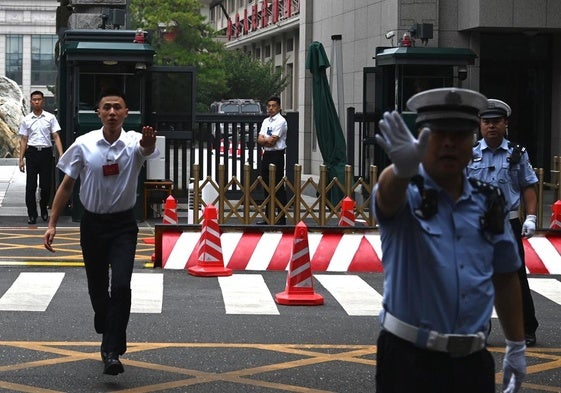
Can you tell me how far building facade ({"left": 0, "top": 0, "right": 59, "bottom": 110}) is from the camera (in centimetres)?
10762

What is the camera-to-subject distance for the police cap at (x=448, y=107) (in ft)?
16.7

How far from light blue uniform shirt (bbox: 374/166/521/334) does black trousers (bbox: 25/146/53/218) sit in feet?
51.7

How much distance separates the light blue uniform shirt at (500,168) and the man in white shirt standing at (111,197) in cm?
236

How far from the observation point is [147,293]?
1301 cm

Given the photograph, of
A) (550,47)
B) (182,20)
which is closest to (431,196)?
(550,47)

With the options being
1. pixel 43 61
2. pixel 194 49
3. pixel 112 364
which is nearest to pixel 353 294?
pixel 112 364

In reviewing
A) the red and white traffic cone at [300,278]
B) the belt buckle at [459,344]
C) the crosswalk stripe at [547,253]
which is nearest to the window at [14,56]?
the crosswalk stripe at [547,253]

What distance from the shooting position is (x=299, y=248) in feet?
41.5

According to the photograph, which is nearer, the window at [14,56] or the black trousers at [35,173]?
the black trousers at [35,173]

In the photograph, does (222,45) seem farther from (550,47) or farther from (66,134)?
(66,134)

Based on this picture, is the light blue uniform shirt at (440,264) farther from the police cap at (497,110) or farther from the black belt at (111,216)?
the police cap at (497,110)

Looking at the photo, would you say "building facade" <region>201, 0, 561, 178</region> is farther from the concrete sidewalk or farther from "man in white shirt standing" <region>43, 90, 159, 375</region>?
"man in white shirt standing" <region>43, 90, 159, 375</region>

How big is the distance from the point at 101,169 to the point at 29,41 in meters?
102

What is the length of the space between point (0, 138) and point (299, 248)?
36576 mm
